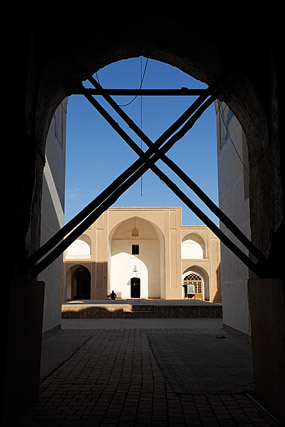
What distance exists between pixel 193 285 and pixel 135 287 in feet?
16.2

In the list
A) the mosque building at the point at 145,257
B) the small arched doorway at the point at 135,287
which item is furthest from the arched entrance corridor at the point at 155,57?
the small arched doorway at the point at 135,287

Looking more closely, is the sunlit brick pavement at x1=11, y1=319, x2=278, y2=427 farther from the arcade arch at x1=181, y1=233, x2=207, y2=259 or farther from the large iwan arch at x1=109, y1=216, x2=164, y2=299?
the arcade arch at x1=181, y1=233, x2=207, y2=259

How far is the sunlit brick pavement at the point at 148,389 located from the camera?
3.72m

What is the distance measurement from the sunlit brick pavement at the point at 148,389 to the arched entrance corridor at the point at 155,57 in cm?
41

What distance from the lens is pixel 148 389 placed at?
484 centimetres

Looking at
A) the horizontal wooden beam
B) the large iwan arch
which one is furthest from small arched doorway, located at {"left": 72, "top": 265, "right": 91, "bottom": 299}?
the horizontal wooden beam

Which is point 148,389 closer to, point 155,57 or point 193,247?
point 155,57

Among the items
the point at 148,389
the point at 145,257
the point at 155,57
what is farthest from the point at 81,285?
the point at 155,57

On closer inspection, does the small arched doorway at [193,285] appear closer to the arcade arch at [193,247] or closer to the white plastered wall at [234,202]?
the arcade arch at [193,247]

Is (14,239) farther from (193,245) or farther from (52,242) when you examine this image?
(193,245)

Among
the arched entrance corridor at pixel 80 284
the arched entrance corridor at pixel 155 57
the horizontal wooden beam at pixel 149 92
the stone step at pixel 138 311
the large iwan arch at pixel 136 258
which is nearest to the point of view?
the arched entrance corridor at pixel 155 57

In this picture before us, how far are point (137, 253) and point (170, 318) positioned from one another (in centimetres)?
1831

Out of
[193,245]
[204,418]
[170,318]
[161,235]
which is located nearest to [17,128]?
[204,418]

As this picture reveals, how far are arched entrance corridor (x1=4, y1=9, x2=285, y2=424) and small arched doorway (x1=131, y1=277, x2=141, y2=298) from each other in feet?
98.2
